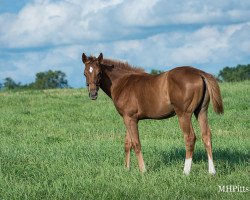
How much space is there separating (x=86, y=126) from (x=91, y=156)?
6.46 metres

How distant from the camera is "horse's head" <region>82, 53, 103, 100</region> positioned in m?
9.89

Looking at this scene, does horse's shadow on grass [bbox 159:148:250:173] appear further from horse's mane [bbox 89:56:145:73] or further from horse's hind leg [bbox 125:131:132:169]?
horse's mane [bbox 89:56:145:73]

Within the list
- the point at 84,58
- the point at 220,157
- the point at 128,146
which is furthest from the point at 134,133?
the point at 220,157

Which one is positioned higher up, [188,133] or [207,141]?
[188,133]

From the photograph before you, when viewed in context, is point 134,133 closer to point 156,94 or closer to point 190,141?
point 156,94

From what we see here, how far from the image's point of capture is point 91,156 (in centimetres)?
1131

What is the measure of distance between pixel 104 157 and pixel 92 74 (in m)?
2.09

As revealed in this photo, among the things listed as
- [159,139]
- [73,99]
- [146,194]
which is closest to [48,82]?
[73,99]

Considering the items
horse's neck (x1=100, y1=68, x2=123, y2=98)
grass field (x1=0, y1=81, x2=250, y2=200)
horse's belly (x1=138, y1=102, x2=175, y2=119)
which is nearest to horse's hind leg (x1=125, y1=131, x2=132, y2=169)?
grass field (x1=0, y1=81, x2=250, y2=200)

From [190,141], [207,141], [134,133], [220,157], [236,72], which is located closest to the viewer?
[190,141]

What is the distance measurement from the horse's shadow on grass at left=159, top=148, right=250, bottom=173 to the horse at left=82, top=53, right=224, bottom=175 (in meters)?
0.71

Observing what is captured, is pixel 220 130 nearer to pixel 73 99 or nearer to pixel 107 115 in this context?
pixel 107 115

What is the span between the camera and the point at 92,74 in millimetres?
9922

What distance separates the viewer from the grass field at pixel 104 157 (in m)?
8.05
